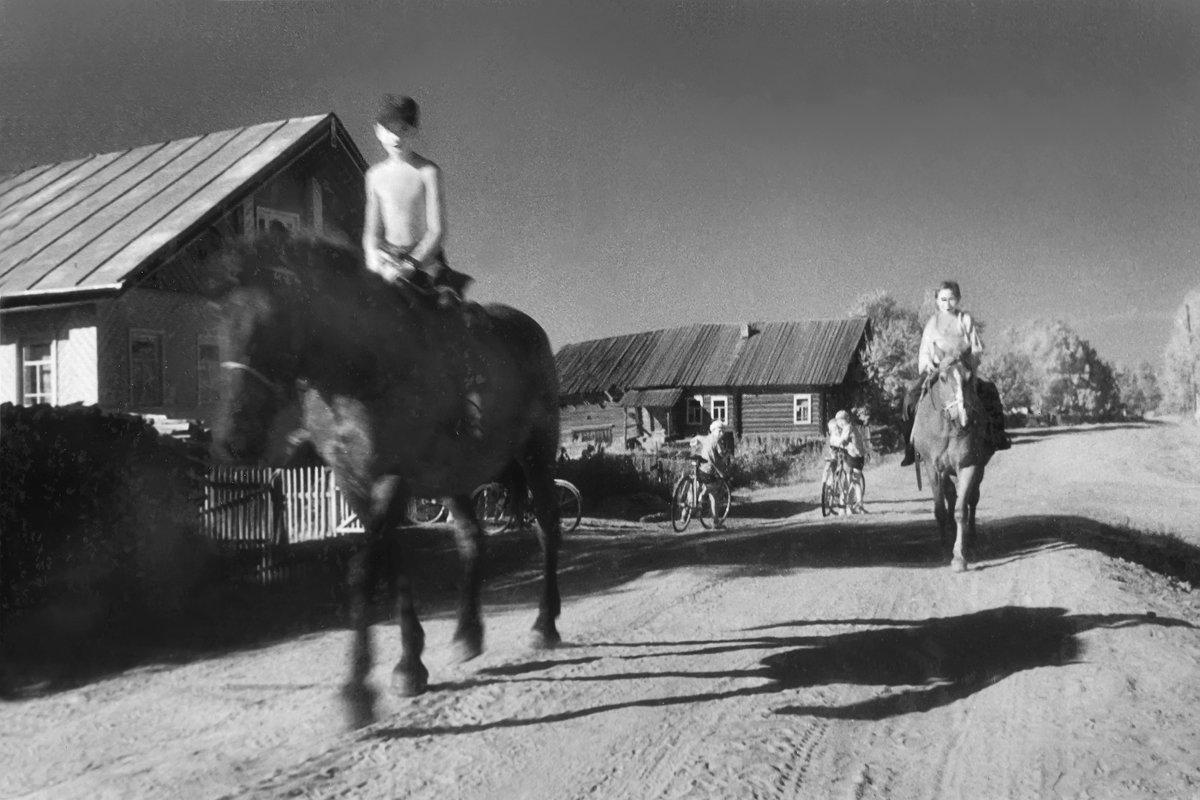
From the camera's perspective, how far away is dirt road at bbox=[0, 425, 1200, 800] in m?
3.30

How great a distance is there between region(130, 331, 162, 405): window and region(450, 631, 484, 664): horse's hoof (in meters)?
1.97

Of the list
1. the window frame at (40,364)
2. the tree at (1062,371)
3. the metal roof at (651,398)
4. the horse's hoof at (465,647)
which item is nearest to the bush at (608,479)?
the metal roof at (651,398)

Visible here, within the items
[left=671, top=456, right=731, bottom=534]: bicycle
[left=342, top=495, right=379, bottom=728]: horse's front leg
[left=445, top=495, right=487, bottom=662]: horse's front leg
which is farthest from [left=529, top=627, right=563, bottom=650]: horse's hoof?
[left=671, top=456, right=731, bottom=534]: bicycle

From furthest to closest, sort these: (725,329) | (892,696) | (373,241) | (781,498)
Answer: (781,498), (725,329), (892,696), (373,241)

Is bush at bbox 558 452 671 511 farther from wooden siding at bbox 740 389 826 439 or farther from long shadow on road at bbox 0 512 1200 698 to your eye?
wooden siding at bbox 740 389 826 439

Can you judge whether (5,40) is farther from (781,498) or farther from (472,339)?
(781,498)

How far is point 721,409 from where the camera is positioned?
24.7 ft

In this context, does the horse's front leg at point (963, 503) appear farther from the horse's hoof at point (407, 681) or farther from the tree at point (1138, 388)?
the horse's hoof at point (407, 681)

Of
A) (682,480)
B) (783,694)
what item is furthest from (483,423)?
(682,480)

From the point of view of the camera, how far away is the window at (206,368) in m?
3.94

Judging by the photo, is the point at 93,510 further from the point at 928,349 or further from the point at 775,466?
the point at 775,466

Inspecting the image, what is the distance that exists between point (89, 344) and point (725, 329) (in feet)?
12.2

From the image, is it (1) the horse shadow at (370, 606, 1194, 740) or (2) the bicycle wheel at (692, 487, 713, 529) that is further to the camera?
(2) the bicycle wheel at (692, 487, 713, 529)

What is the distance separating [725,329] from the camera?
593 cm
